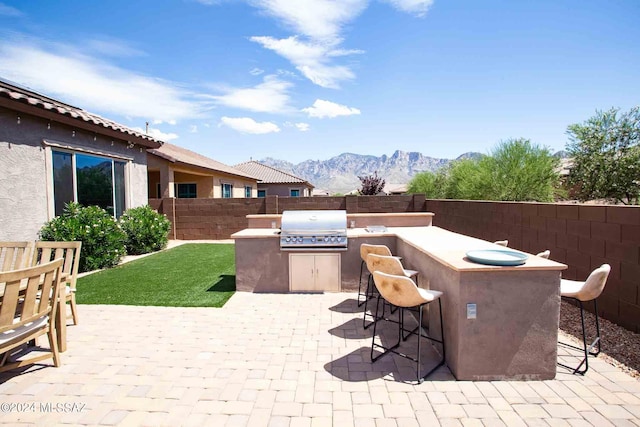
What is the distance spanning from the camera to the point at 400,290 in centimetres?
271

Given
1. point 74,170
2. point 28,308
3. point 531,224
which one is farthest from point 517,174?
Answer: point 74,170

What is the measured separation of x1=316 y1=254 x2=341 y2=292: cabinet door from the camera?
516 cm

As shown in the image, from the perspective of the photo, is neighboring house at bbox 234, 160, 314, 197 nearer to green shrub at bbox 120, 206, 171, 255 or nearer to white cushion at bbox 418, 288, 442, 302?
green shrub at bbox 120, 206, 171, 255

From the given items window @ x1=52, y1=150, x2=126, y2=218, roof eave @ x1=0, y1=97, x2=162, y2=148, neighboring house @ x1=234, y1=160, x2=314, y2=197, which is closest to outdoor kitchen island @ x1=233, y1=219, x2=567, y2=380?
roof eave @ x1=0, y1=97, x2=162, y2=148

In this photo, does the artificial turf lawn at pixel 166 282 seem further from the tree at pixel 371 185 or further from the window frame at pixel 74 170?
the tree at pixel 371 185

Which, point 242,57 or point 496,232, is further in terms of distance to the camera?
point 242,57

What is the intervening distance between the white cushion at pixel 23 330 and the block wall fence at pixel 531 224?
19.8 feet

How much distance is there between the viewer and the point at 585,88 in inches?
527

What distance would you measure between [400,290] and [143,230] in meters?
8.29

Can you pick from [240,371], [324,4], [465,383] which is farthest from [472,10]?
[240,371]

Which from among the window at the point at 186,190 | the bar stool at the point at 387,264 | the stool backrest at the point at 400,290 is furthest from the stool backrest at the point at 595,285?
the window at the point at 186,190

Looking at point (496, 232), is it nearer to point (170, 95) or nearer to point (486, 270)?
point (486, 270)

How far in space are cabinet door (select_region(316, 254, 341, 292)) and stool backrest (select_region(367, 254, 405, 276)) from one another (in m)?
1.73

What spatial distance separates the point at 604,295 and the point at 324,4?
819 cm
